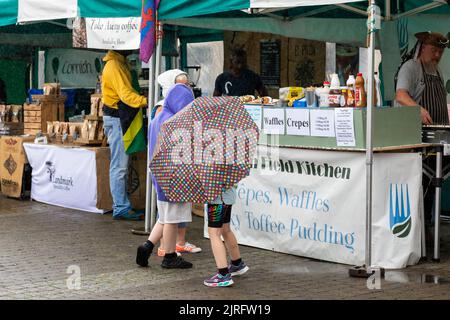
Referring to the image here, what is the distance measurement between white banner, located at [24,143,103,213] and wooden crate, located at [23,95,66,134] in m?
0.43

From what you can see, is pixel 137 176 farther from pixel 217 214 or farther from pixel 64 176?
pixel 217 214

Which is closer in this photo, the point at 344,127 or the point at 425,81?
the point at 344,127

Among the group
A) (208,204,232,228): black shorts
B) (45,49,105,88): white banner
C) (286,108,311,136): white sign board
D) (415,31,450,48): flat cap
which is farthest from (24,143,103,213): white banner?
(415,31,450,48): flat cap

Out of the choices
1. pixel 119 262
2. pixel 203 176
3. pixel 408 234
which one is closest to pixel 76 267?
pixel 119 262

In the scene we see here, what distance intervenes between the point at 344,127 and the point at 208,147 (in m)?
1.47

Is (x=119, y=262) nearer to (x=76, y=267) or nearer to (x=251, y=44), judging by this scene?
(x=76, y=267)

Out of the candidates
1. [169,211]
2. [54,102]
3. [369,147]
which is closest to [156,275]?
[169,211]

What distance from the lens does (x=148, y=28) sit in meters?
8.36

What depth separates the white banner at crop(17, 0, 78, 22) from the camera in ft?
29.5

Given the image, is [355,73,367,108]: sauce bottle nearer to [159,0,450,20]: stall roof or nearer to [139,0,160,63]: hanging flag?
[159,0,450,20]: stall roof

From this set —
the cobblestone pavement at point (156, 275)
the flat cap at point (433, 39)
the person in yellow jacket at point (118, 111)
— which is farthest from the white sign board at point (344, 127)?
the person in yellow jacket at point (118, 111)

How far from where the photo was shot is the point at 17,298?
6160 mm

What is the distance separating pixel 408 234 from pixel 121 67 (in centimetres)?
413
